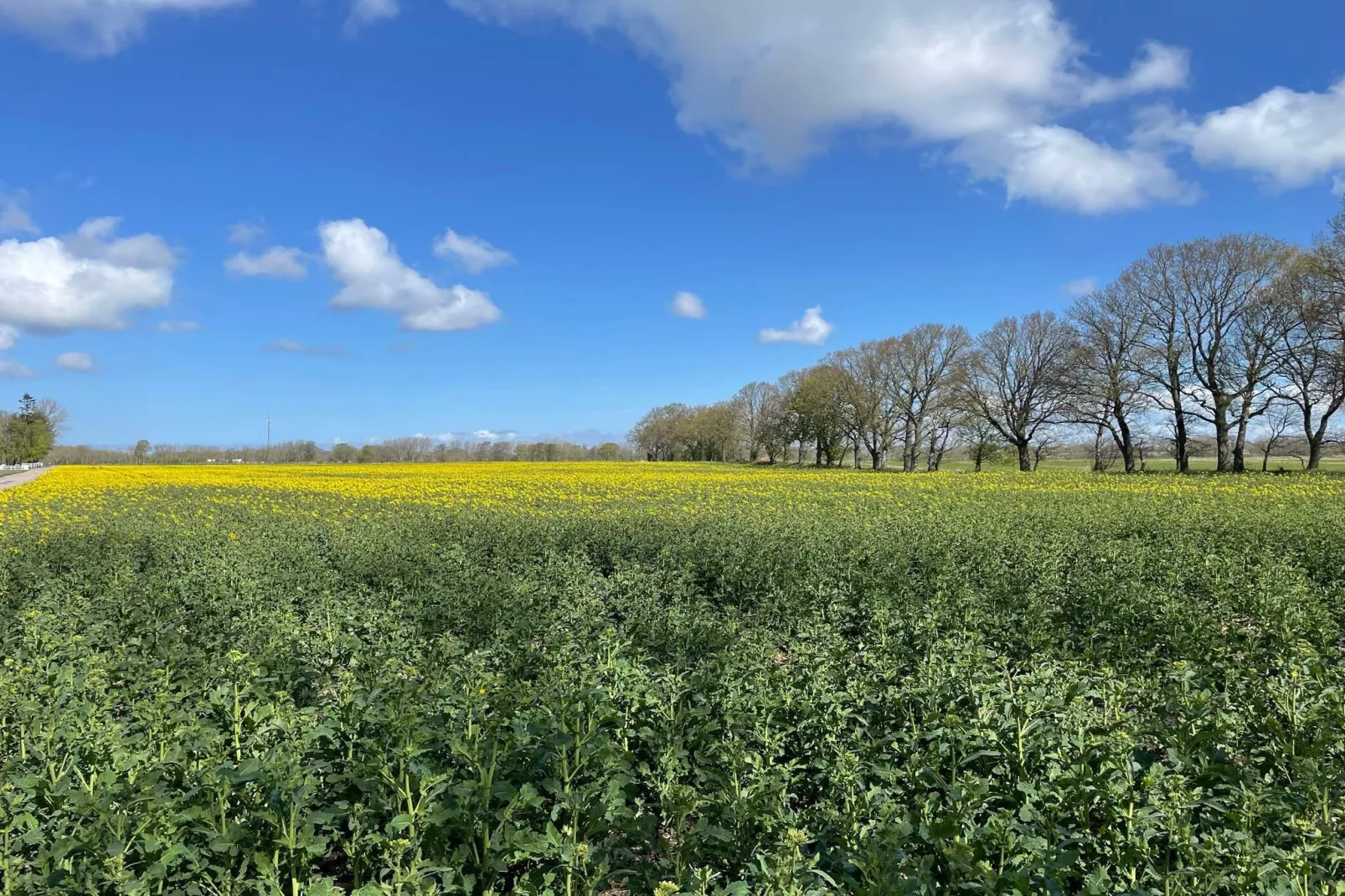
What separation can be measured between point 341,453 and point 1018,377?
7894 cm

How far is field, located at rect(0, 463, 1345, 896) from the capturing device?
9.62 ft

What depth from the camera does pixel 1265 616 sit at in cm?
640

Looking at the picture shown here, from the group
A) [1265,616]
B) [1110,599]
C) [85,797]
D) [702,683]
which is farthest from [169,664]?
[1265,616]

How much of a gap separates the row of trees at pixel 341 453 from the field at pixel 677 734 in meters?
78.7

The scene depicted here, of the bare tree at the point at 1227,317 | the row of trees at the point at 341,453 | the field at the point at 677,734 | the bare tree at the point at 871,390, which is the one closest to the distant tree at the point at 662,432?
the row of trees at the point at 341,453

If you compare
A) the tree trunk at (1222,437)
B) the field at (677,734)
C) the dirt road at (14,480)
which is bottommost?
the field at (677,734)

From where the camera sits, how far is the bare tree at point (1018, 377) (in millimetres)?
54031

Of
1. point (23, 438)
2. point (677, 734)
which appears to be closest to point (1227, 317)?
point (677, 734)

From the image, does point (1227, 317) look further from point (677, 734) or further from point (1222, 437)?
point (677, 734)

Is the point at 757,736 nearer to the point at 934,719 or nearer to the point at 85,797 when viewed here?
the point at 934,719

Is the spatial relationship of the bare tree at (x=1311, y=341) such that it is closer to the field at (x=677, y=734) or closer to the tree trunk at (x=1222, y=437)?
the tree trunk at (x=1222, y=437)

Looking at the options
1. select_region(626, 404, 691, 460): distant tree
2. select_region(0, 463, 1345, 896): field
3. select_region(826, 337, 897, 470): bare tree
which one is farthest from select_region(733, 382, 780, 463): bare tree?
select_region(0, 463, 1345, 896): field

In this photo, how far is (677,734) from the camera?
3938 mm

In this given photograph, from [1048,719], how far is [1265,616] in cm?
405
